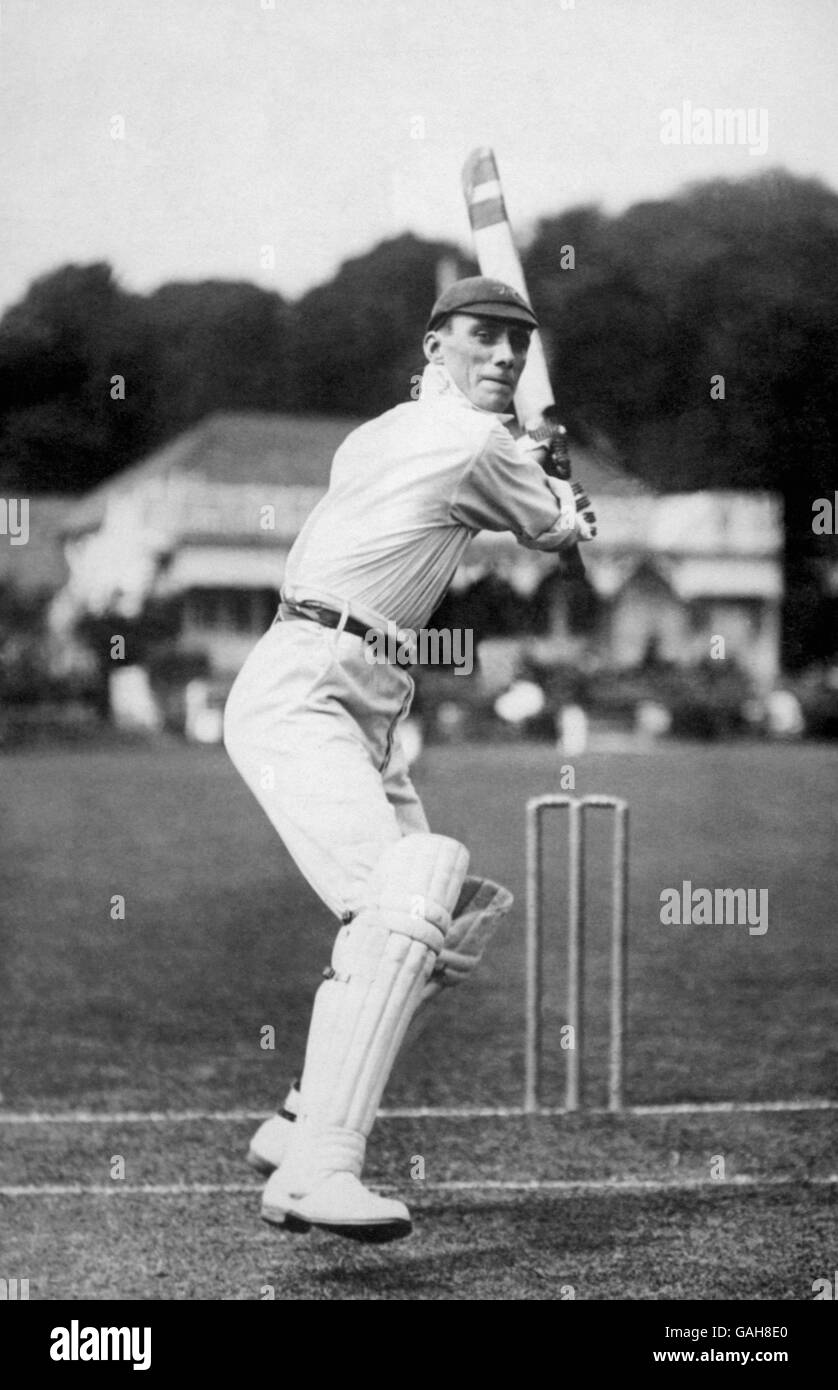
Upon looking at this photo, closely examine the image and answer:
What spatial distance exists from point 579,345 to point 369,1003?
12.9m

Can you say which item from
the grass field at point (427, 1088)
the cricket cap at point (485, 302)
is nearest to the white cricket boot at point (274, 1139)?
the grass field at point (427, 1088)

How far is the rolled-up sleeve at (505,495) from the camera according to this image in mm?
3971

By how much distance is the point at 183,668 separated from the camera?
82.3ft

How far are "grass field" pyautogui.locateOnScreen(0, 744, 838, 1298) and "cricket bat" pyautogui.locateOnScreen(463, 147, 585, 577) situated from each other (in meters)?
1.45

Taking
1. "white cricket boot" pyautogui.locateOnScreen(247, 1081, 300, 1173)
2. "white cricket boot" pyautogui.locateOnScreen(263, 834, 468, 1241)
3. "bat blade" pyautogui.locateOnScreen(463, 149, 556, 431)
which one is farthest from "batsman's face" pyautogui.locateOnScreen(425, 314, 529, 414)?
"white cricket boot" pyautogui.locateOnScreen(247, 1081, 300, 1173)

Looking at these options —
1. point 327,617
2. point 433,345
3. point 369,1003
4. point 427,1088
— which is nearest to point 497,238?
point 433,345

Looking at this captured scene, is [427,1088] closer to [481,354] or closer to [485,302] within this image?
[481,354]

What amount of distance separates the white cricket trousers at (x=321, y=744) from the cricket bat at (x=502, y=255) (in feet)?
2.21

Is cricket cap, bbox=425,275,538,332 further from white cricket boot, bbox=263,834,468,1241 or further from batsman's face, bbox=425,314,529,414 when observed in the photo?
white cricket boot, bbox=263,834,468,1241

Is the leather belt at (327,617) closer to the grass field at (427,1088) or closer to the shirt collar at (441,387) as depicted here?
the shirt collar at (441,387)

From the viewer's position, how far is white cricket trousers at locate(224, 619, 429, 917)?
384 cm

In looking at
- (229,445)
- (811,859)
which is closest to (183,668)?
(229,445)

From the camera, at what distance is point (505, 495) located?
4004 millimetres
